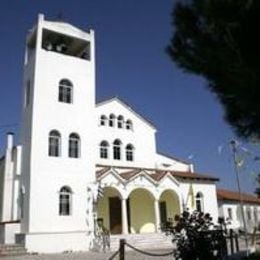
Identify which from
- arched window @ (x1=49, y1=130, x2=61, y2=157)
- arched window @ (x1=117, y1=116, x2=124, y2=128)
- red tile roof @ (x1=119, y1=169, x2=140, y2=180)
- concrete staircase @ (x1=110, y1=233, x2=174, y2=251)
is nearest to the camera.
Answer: concrete staircase @ (x1=110, y1=233, x2=174, y2=251)

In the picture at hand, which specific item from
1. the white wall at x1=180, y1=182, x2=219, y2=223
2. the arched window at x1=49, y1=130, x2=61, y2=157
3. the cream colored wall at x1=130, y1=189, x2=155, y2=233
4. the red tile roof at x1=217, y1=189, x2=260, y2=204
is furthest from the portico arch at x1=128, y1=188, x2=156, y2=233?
the red tile roof at x1=217, y1=189, x2=260, y2=204

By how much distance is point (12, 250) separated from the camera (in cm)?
2248

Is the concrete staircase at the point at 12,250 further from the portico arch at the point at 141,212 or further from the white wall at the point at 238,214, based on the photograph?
the white wall at the point at 238,214

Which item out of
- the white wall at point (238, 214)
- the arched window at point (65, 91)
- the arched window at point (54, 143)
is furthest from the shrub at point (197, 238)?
the white wall at point (238, 214)

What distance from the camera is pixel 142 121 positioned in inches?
1361

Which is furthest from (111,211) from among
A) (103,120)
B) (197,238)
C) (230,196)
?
(197,238)

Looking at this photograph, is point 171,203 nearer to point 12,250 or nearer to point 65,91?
point 65,91

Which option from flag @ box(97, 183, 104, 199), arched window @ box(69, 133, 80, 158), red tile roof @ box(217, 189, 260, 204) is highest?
arched window @ box(69, 133, 80, 158)

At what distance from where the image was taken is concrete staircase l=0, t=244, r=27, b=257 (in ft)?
72.3

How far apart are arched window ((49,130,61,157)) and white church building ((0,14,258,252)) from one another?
0.20 feet

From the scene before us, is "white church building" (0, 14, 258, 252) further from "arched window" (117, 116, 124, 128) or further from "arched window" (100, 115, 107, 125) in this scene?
"arched window" (117, 116, 124, 128)

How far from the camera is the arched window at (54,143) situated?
25.6 metres

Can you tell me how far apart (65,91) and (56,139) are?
10.9ft

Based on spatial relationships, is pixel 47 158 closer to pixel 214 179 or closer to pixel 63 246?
pixel 63 246
